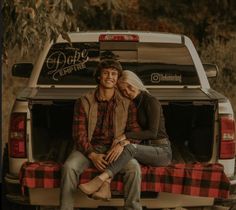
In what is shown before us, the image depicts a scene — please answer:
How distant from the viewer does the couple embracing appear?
6.11 m

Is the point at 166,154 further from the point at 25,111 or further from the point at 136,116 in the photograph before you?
the point at 25,111

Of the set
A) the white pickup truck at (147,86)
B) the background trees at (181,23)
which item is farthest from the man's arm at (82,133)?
the background trees at (181,23)

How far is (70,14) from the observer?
6.45m

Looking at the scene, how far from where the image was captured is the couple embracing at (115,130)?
241 inches

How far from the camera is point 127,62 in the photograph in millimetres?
7719

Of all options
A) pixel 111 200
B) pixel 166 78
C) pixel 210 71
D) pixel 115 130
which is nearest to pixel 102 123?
pixel 115 130

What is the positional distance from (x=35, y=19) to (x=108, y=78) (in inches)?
30.7

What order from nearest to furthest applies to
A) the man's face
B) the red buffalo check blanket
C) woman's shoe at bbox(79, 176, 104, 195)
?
woman's shoe at bbox(79, 176, 104, 195) → the red buffalo check blanket → the man's face

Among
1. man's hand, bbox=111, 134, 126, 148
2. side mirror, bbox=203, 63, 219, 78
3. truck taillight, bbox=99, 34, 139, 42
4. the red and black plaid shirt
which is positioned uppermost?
truck taillight, bbox=99, 34, 139, 42

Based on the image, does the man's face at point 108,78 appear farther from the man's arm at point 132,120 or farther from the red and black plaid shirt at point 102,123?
the man's arm at point 132,120

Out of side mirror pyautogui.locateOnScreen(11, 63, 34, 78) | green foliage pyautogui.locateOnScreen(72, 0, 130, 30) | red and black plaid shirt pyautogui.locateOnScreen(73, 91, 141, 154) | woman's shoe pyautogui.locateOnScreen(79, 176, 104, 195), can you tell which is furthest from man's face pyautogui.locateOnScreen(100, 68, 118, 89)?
green foliage pyautogui.locateOnScreen(72, 0, 130, 30)

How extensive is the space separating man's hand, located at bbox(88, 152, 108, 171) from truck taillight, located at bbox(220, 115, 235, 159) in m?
0.94

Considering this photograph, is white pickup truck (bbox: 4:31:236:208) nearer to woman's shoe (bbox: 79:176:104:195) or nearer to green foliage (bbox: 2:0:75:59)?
woman's shoe (bbox: 79:176:104:195)

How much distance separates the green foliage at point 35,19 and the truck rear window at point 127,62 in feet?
3.83
